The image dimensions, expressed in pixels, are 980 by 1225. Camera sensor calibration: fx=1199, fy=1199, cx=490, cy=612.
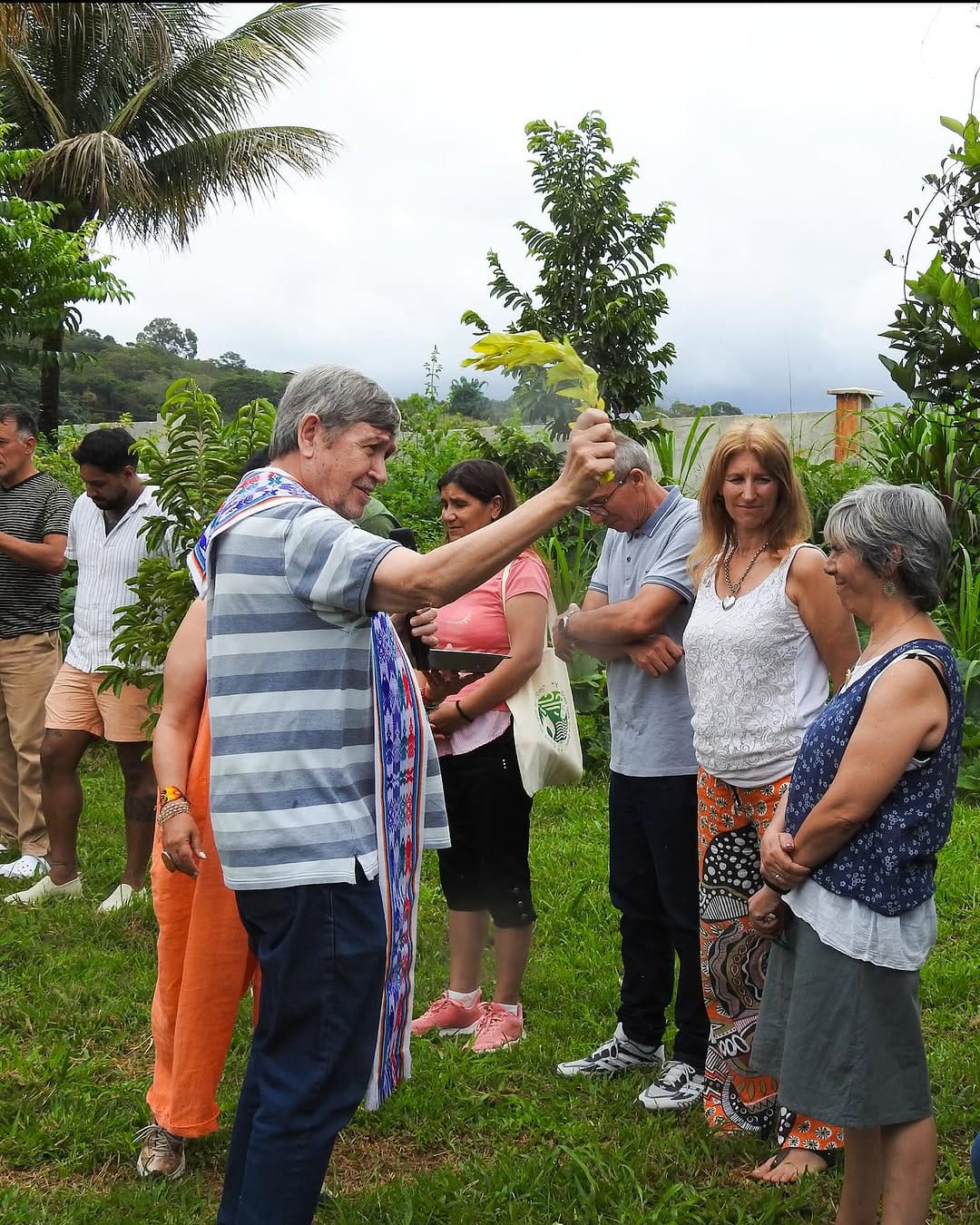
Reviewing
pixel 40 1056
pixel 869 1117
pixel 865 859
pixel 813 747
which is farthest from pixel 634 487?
pixel 40 1056

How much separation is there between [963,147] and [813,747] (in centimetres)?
149

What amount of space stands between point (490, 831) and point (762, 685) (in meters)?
1.37

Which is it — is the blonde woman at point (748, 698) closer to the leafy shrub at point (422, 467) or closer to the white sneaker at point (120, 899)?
the white sneaker at point (120, 899)

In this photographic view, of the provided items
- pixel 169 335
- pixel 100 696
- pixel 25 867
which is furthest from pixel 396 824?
pixel 169 335

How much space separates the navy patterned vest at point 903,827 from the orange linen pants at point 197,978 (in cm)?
162

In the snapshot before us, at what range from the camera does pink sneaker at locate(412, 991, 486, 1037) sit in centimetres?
451

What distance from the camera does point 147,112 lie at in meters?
20.4

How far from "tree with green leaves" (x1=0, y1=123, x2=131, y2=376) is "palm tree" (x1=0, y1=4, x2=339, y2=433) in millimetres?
10167

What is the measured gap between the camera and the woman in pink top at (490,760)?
4.28 meters

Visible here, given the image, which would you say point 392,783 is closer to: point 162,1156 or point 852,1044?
point 852,1044

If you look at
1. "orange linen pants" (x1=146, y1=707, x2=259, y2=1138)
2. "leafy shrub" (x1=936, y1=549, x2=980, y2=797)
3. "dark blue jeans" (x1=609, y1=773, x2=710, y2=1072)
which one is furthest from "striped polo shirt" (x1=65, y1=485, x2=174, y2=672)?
"leafy shrub" (x1=936, y1=549, x2=980, y2=797)

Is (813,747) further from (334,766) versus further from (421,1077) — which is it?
(421,1077)

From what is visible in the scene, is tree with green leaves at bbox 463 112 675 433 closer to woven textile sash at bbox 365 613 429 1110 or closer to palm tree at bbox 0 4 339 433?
woven textile sash at bbox 365 613 429 1110

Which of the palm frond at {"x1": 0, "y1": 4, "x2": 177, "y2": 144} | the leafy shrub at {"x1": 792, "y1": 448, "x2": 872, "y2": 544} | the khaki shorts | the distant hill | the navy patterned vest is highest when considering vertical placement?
the palm frond at {"x1": 0, "y1": 4, "x2": 177, "y2": 144}
